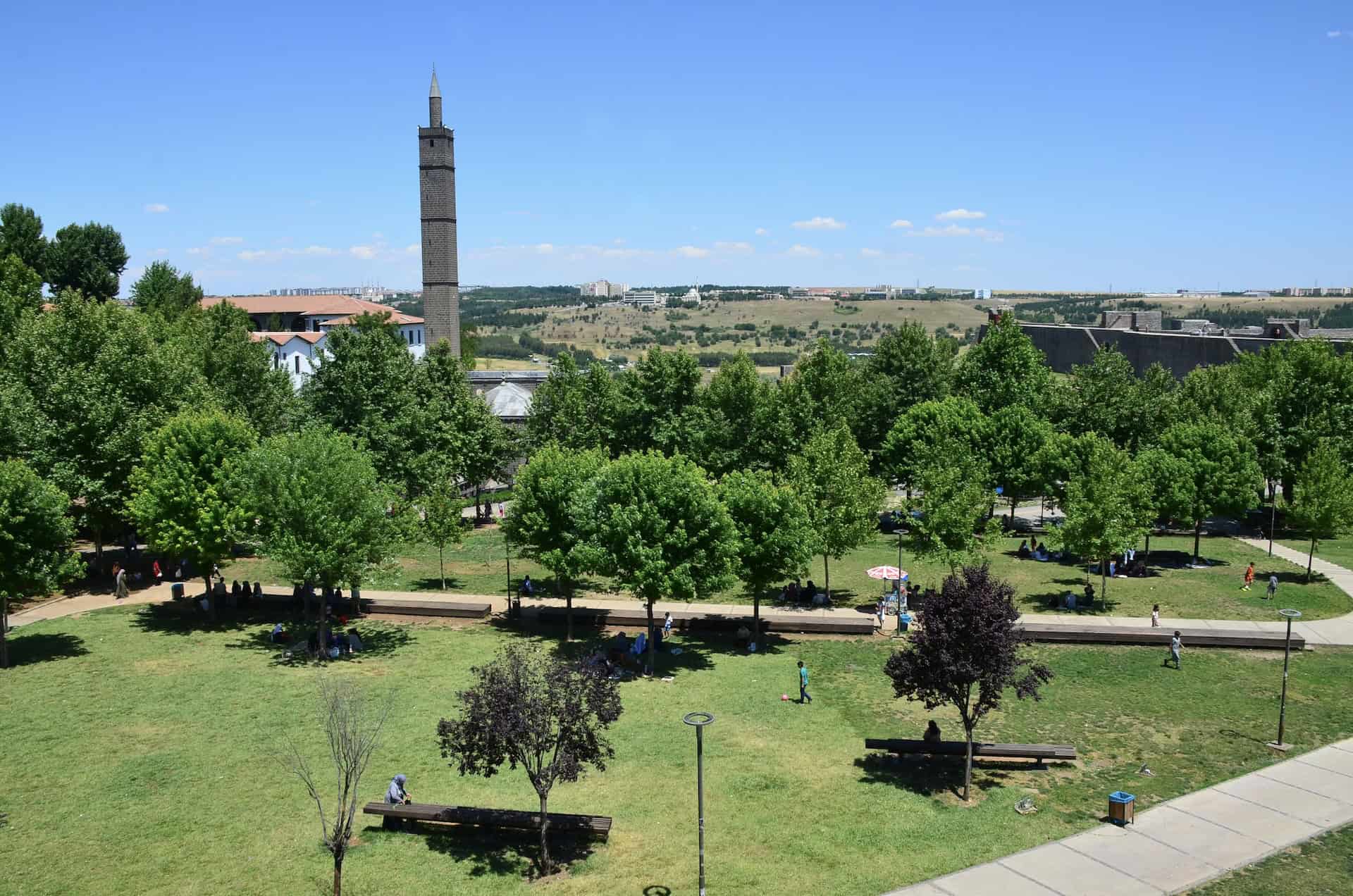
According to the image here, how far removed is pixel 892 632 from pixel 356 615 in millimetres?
20632

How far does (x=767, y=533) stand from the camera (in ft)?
116

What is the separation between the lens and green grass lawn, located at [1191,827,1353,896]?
18.8m

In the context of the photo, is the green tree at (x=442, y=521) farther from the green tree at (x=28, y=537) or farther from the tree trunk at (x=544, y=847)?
the tree trunk at (x=544, y=847)

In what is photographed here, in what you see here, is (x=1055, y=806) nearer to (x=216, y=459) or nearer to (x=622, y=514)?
(x=622, y=514)

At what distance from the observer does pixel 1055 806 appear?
22.8 metres

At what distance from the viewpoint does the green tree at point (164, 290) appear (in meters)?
78.9

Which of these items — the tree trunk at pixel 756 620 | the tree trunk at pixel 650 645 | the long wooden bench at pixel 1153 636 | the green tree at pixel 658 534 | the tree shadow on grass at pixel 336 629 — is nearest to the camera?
the green tree at pixel 658 534

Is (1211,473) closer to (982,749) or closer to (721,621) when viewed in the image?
(721,621)

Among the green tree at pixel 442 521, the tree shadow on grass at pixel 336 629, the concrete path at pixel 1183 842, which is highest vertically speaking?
the green tree at pixel 442 521

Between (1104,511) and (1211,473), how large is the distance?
11.0 meters

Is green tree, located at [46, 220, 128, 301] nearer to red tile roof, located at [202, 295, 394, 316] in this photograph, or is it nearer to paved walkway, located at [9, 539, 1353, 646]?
red tile roof, located at [202, 295, 394, 316]

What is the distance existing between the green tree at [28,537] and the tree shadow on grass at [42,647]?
2.92ft

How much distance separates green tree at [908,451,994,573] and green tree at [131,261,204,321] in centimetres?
5989

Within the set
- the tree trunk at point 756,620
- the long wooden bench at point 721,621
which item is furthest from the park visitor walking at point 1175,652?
the tree trunk at point 756,620
